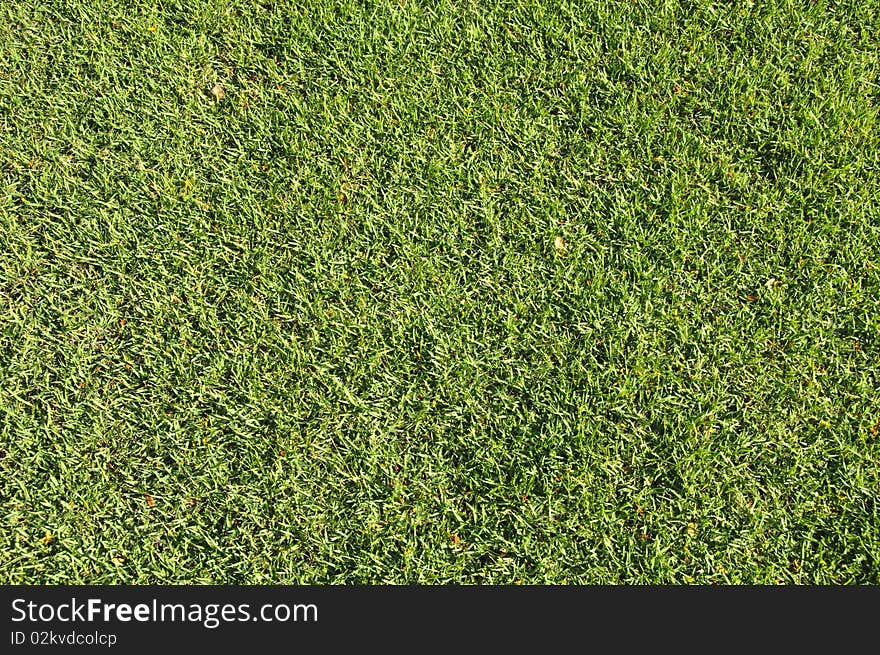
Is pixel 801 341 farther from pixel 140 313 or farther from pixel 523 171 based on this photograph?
pixel 140 313

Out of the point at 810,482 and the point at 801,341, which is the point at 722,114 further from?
the point at 810,482

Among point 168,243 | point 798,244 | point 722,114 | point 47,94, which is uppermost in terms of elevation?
point 47,94

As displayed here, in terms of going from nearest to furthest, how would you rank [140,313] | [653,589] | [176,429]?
[653,589] → [176,429] → [140,313]

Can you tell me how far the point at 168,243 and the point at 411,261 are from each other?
1.06 m

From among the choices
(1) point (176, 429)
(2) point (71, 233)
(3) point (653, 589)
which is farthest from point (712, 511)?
(2) point (71, 233)

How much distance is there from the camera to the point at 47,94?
3223 mm

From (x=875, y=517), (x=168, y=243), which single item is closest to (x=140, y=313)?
(x=168, y=243)

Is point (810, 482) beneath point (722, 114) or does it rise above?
beneath

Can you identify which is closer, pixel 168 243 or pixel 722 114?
pixel 168 243

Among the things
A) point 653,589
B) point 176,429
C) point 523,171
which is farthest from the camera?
point 523,171

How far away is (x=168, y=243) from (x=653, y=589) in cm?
240

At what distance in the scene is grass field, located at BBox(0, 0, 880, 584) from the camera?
2475mm

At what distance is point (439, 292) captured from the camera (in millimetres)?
2809

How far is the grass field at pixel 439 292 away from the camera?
2.47 metres
